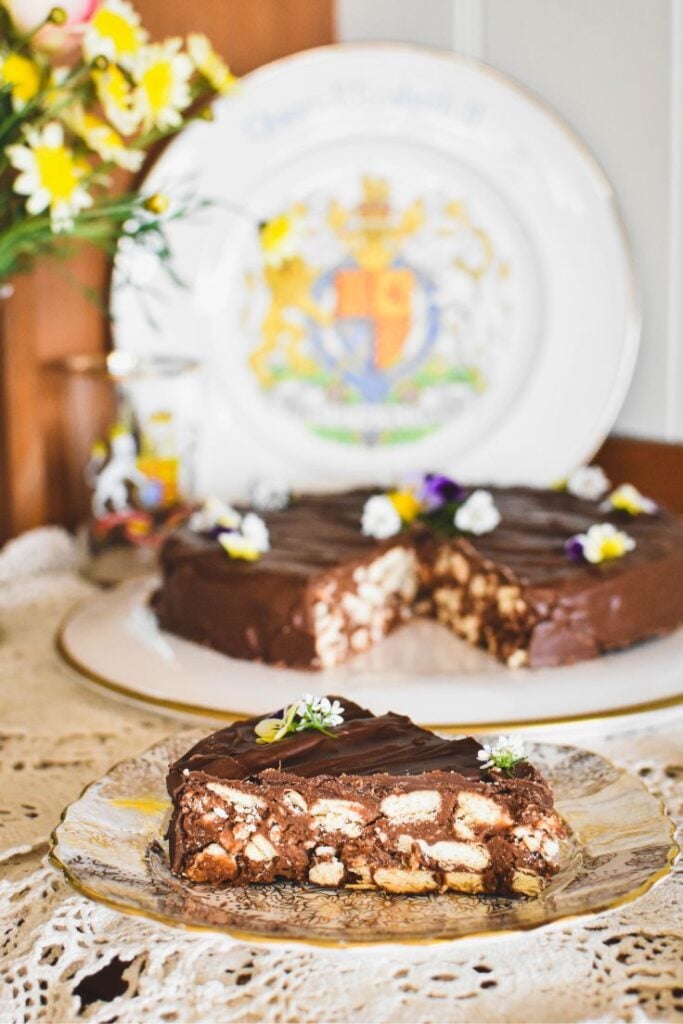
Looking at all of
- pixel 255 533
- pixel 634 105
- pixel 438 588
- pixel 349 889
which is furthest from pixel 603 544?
pixel 634 105

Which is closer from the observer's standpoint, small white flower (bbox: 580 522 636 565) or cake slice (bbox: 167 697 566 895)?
cake slice (bbox: 167 697 566 895)

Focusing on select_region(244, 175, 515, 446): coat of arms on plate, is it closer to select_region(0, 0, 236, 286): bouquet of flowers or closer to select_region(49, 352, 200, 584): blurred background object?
select_region(49, 352, 200, 584): blurred background object

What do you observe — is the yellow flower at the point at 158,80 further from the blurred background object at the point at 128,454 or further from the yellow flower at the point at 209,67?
the blurred background object at the point at 128,454

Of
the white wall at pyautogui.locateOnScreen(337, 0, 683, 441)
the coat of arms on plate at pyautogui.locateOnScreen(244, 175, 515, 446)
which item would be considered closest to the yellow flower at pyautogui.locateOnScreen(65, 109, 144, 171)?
the coat of arms on plate at pyautogui.locateOnScreen(244, 175, 515, 446)

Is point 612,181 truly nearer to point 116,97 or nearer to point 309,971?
point 116,97

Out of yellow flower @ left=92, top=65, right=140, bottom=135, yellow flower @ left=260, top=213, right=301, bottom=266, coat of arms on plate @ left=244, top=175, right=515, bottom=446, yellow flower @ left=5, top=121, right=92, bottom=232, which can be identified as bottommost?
coat of arms on plate @ left=244, top=175, right=515, bottom=446

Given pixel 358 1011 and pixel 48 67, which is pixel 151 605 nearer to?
pixel 48 67
